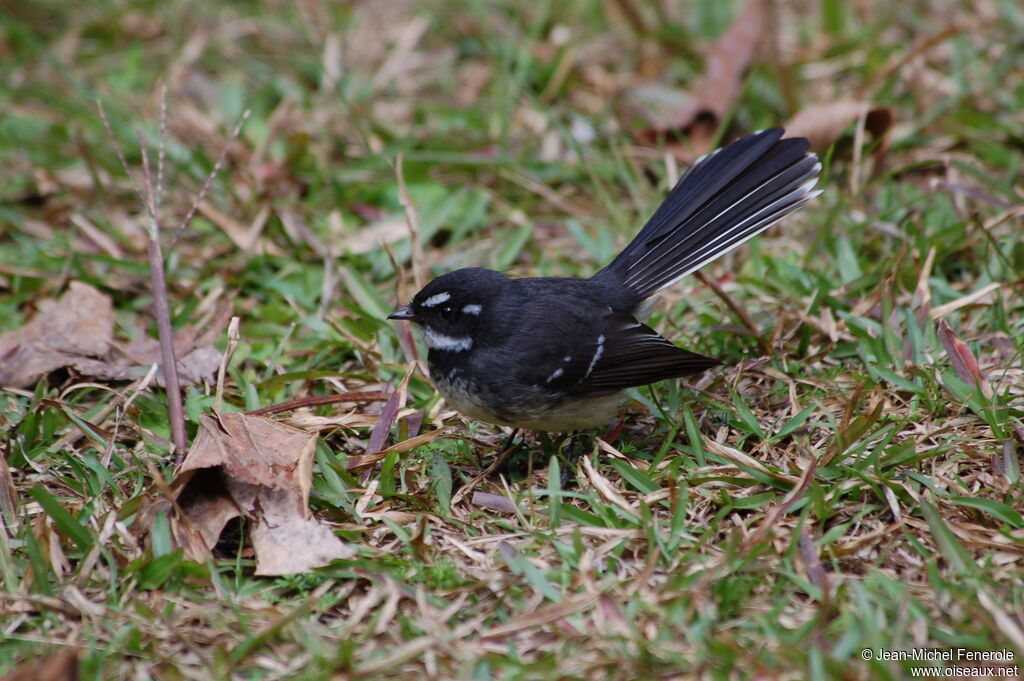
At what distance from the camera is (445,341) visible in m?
4.72

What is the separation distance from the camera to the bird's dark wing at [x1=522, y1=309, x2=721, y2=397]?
14.3 ft

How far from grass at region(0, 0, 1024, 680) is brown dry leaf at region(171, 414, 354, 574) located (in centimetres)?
10

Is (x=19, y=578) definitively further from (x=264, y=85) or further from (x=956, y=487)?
(x=264, y=85)

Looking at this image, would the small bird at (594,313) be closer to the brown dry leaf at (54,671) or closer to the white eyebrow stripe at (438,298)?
the white eyebrow stripe at (438,298)

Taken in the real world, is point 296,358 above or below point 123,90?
below

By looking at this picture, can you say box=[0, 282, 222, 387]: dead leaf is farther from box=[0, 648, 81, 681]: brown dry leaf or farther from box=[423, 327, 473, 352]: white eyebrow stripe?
box=[0, 648, 81, 681]: brown dry leaf

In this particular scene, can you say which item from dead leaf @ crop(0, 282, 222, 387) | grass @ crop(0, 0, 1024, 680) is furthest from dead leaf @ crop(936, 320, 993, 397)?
dead leaf @ crop(0, 282, 222, 387)

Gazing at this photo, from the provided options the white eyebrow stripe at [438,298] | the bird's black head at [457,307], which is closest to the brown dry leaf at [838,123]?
the bird's black head at [457,307]

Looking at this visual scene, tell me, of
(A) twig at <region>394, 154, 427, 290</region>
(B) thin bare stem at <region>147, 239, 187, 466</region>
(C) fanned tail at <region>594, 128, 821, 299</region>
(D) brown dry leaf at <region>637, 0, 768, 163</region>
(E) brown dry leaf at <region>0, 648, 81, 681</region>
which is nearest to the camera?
(E) brown dry leaf at <region>0, 648, 81, 681</region>

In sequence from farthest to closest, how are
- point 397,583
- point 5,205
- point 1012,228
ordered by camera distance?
1. point 5,205
2. point 1012,228
3. point 397,583

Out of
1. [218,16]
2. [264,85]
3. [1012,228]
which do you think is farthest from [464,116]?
[1012,228]

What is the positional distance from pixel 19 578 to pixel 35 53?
592 centimetres

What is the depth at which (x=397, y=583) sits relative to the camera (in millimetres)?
3719

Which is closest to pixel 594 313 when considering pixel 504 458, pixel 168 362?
pixel 504 458
